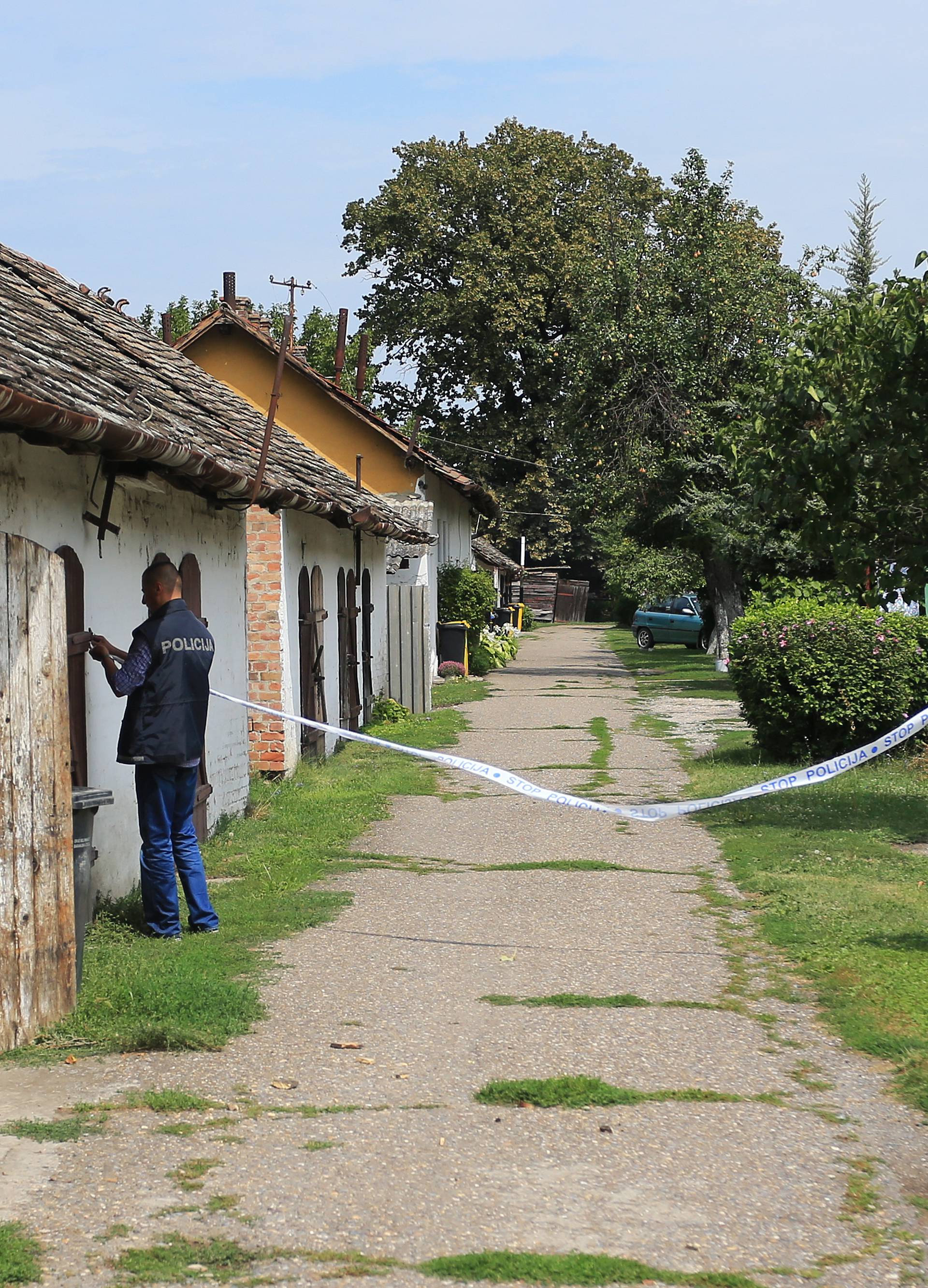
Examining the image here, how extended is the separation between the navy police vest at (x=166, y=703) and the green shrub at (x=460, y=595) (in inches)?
987

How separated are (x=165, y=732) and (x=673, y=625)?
38317 mm

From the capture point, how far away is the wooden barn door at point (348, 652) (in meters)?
18.5

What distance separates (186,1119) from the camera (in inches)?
195

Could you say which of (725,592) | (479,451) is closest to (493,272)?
(479,451)

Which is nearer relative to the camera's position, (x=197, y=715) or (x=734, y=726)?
(x=197, y=715)

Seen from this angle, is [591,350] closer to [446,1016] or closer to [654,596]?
[654,596]

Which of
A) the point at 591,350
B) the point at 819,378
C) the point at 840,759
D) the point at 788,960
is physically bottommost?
the point at 788,960

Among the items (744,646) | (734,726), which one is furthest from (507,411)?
(744,646)

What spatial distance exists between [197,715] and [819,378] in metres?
6.60

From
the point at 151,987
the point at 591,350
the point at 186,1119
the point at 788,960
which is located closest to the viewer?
the point at 186,1119

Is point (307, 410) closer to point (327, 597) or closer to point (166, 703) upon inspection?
point (327, 597)

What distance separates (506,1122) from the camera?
499cm

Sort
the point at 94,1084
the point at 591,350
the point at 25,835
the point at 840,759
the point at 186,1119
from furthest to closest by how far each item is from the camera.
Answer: the point at 591,350 < the point at 840,759 < the point at 25,835 < the point at 94,1084 < the point at 186,1119

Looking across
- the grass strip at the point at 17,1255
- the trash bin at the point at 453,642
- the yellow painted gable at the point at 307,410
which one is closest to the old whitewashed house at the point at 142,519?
the grass strip at the point at 17,1255
